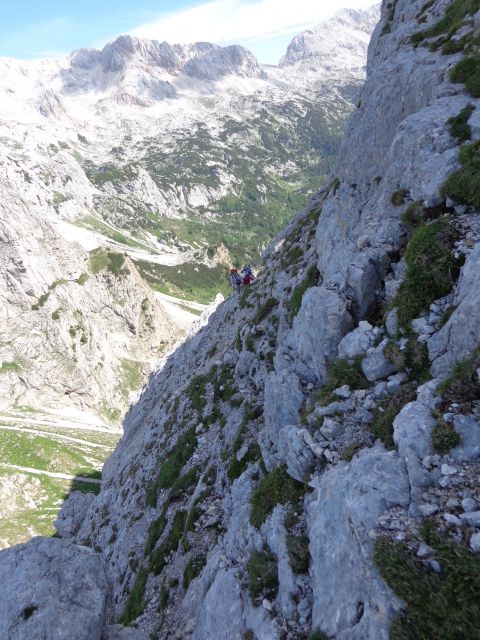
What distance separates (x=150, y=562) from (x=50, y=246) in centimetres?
14076

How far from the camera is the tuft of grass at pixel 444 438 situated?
10.3 m

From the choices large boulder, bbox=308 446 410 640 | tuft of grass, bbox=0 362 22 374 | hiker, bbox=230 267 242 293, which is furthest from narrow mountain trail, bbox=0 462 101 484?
large boulder, bbox=308 446 410 640

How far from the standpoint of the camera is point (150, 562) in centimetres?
2691

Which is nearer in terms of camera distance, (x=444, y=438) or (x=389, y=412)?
(x=444, y=438)

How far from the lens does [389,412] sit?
1298 centimetres

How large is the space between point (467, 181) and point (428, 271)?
4.34 meters

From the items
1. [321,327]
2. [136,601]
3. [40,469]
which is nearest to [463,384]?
[321,327]

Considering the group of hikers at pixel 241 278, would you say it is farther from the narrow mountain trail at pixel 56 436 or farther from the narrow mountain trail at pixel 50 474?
the narrow mountain trail at pixel 56 436

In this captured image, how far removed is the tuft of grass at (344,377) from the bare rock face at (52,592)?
1415cm

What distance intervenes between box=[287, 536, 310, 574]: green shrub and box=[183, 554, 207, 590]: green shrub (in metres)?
10.1

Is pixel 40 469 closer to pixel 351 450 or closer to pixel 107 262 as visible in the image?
pixel 107 262

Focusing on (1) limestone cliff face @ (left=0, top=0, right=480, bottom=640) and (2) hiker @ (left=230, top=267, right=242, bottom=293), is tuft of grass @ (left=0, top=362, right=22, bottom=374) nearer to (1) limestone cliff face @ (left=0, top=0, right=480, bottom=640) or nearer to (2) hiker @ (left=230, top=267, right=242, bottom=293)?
(2) hiker @ (left=230, top=267, right=242, bottom=293)

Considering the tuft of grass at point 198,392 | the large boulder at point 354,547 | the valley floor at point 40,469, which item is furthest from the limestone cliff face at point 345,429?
the valley floor at point 40,469

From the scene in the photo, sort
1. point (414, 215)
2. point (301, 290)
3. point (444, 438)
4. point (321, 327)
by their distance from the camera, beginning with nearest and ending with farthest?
point (444, 438)
point (414, 215)
point (321, 327)
point (301, 290)
